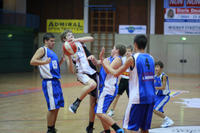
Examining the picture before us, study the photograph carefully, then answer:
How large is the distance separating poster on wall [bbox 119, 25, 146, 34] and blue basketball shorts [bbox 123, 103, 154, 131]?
20.4 metres

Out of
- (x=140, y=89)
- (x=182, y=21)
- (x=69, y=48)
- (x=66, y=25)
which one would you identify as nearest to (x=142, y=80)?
(x=140, y=89)

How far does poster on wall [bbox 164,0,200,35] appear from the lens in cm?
2347

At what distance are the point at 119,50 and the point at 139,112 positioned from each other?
3.93 feet

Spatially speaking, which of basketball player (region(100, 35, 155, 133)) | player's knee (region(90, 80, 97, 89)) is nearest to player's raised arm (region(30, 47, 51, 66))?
player's knee (region(90, 80, 97, 89))

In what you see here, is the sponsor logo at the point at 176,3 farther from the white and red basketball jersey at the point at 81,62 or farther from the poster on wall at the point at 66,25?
the white and red basketball jersey at the point at 81,62

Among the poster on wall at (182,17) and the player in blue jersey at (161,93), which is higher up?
the poster on wall at (182,17)

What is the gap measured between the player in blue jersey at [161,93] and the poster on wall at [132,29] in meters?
17.9

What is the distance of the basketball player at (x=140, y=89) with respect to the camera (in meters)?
3.91

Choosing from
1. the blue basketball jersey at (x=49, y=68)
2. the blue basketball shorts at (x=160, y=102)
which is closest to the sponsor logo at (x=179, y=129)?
the blue basketball shorts at (x=160, y=102)

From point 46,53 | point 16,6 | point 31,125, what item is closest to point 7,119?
point 31,125

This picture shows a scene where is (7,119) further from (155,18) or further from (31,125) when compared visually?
(155,18)

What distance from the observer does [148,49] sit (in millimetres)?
24312

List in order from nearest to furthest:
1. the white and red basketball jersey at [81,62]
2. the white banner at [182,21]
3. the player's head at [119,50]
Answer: the player's head at [119,50] → the white and red basketball jersey at [81,62] → the white banner at [182,21]

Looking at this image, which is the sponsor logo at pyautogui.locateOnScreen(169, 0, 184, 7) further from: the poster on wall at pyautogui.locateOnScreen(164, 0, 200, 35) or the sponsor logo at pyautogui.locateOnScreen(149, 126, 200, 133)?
the sponsor logo at pyautogui.locateOnScreen(149, 126, 200, 133)
